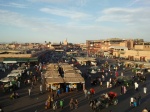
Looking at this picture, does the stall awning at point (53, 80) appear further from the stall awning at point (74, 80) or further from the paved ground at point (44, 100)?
the paved ground at point (44, 100)

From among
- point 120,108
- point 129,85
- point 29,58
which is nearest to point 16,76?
point 129,85

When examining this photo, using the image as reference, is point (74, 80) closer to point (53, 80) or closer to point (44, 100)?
point (53, 80)

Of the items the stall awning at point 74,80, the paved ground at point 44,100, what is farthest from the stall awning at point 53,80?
the paved ground at point 44,100

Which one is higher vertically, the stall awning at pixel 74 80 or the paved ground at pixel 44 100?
the stall awning at pixel 74 80

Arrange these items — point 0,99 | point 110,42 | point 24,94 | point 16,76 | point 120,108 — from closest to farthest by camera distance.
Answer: point 120,108 < point 0,99 < point 24,94 < point 16,76 < point 110,42

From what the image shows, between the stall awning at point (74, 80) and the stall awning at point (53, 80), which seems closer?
the stall awning at point (53, 80)

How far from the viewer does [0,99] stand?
977 inches

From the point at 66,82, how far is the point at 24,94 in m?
5.39

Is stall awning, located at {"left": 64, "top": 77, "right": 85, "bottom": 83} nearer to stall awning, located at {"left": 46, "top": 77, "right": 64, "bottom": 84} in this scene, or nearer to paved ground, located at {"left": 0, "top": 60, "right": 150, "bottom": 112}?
stall awning, located at {"left": 46, "top": 77, "right": 64, "bottom": 84}

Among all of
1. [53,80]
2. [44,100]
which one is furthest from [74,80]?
[44,100]

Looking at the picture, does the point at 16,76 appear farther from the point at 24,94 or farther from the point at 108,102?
the point at 108,102

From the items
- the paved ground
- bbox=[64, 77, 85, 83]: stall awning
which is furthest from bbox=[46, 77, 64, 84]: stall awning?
the paved ground

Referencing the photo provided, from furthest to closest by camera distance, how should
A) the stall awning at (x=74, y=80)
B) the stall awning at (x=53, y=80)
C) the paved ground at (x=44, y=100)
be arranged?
the stall awning at (x=74, y=80)
the stall awning at (x=53, y=80)
the paved ground at (x=44, y=100)

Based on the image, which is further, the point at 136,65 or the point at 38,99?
the point at 136,65
